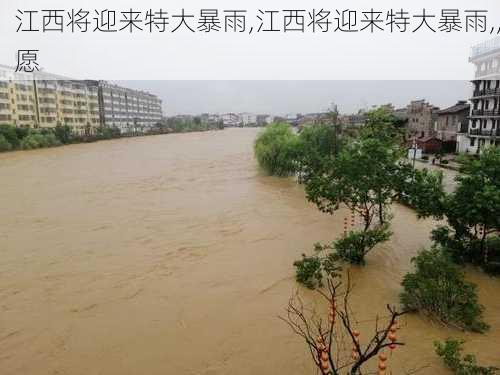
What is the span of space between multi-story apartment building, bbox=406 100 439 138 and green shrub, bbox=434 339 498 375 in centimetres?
3162

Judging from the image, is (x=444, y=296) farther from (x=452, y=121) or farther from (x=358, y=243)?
(x=452, y=121)

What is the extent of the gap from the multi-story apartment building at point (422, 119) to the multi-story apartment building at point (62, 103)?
44.6 meters

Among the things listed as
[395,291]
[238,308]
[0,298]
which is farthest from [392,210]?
[0,298]

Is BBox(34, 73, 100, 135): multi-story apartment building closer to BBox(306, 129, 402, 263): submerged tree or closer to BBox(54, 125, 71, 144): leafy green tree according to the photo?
BBox(54, 125, 71, 144): leafy green tree

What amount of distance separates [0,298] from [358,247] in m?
7.71

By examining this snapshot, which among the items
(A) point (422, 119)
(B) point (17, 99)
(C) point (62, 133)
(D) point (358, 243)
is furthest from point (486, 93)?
(B) point (17, 99)

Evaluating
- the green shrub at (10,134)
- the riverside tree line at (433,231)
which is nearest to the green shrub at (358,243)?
the riverside tree line at (433,231)

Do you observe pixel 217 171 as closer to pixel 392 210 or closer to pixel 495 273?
pixel 392 210

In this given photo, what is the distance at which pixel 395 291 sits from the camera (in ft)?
26.3

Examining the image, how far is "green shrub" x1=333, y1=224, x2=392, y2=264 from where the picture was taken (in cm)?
868

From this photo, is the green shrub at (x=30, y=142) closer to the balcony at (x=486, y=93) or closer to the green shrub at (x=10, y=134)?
the green shrub at (x=10, y=134)

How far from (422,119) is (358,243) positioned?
1273 inches

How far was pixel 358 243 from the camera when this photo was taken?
8.91 m

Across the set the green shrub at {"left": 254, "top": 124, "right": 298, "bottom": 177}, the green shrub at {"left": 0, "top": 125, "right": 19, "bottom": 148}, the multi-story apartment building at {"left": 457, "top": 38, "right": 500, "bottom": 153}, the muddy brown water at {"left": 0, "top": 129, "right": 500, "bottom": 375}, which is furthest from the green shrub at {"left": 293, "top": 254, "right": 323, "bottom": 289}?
the green shrub at {"left": 0, "top": 125, "right": 19, "bottom": 148}
